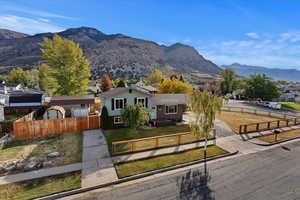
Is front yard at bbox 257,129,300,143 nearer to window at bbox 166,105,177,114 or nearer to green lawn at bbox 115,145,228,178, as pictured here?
green lawn at bbox 115,145,228,178

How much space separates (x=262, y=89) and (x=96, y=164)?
60732 mm

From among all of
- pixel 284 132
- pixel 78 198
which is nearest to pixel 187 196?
pixel 78 198

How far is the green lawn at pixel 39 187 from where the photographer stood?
8.06 m

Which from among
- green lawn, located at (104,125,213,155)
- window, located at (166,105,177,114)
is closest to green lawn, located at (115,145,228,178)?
green lawn, located at (104,125,213,155)

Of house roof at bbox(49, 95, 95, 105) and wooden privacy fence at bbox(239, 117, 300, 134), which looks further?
house roof at bbox(49, 95, 95, 105)

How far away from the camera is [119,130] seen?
18891mm

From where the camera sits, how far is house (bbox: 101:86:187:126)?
19456mm

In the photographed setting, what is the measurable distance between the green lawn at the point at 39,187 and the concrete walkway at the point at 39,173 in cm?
41

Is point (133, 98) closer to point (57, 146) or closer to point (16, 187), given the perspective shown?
point (57, 146)

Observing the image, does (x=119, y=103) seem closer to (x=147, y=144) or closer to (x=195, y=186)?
(x=147, y=144)

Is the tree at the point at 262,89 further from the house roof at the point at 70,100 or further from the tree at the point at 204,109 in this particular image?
the house roof at the point at 70,100

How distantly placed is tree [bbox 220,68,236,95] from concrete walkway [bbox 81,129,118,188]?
62341mm

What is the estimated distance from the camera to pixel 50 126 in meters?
17.1

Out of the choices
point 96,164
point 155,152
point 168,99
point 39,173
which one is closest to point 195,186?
point 155,152
